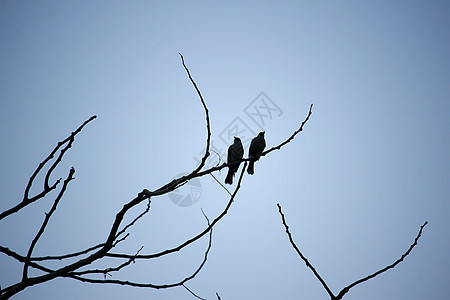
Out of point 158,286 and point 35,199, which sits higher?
point 35,199

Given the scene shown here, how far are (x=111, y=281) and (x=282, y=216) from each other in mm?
1006

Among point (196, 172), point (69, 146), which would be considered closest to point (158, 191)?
point (196, 172)

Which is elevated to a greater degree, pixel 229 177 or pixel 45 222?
pixel 229 177

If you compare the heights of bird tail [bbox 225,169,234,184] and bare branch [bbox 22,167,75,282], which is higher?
bird tail [bbox 225,169,234,184]

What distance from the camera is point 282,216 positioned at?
6.27 ft

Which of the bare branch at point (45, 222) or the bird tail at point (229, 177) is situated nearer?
the bare branch at point (45, 222)

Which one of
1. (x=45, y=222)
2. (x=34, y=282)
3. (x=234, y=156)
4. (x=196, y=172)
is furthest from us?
(x=234, y=156)

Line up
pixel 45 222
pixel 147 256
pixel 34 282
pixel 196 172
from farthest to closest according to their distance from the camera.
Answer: pixel 196 172 < pixel 147 256 < pixel 34 282 < pixel 45 222

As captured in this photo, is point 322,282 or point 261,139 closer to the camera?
point 322,282

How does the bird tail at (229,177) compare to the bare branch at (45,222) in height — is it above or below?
above

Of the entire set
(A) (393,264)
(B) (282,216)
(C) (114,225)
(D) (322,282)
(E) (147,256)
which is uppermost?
(C) (114,225)

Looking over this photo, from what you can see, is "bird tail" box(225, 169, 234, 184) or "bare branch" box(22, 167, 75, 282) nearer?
"bare branch" box(22, 167, 75, 282)

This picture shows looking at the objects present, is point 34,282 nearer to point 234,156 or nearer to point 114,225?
point 114,225

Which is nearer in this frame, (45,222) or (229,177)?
(45,222)
